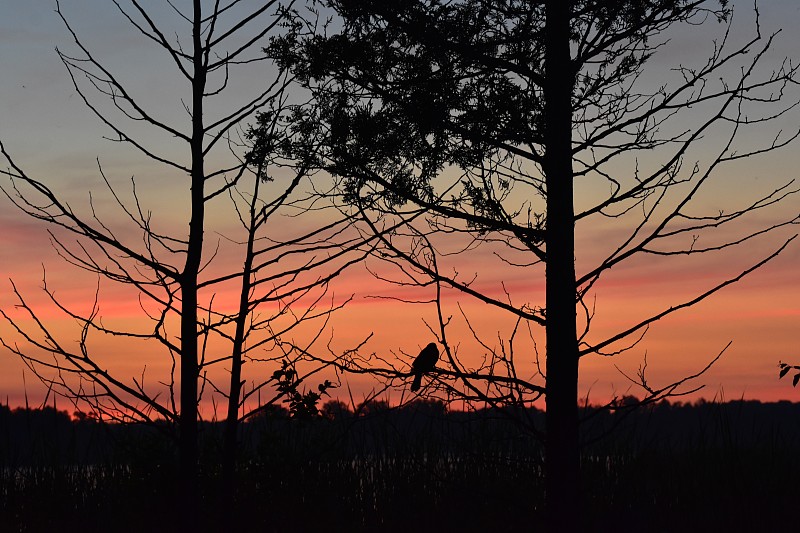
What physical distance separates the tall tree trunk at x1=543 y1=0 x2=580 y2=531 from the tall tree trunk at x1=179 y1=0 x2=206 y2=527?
3.09 m

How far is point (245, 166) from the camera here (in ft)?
22.9

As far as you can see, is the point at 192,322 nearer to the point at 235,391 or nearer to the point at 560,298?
the point at 235,391

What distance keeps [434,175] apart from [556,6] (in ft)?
6.31

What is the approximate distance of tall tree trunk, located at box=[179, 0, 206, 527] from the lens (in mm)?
6359

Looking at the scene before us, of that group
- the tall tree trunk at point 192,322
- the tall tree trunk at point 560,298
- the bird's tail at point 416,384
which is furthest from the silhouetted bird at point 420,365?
the tall tree trunk at point 192,322

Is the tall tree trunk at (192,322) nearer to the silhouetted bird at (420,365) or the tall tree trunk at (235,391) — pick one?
the tall tree trunk at (235,391)

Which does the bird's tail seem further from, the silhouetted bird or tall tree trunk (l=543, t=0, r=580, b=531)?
tall tree trunk (l=543, t=0, r=580, b=531)

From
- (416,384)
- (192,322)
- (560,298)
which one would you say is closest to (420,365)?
(416,384)

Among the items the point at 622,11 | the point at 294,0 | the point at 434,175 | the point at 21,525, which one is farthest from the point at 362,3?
the point at 21,525

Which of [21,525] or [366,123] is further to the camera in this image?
[21,525]

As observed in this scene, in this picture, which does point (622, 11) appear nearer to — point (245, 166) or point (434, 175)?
point (434, 175)

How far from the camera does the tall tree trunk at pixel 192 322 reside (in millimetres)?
6359

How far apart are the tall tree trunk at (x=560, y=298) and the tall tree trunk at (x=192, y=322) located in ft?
10.1

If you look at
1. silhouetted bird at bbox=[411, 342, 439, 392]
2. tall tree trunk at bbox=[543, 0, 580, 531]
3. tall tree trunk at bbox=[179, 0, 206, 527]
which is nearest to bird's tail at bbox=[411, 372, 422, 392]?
silhouetted bird at bbox=[411, 342, 439, 392]
